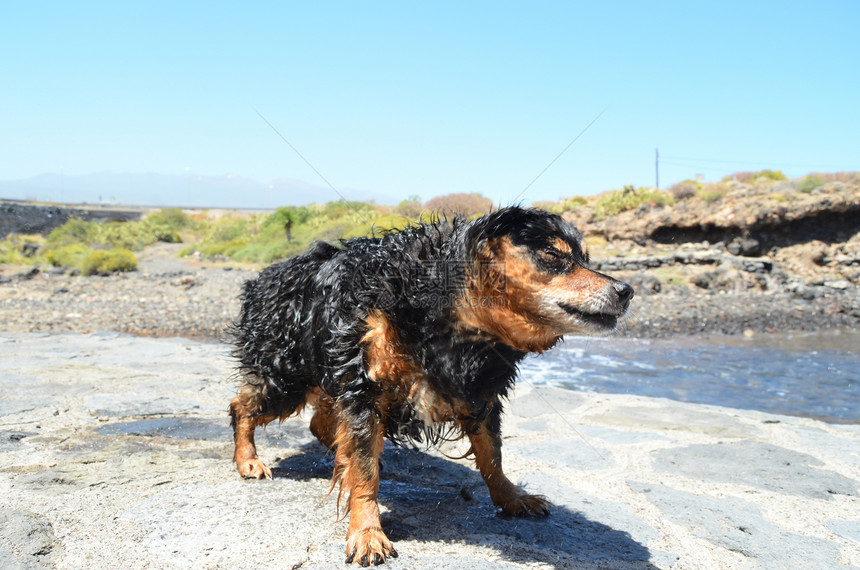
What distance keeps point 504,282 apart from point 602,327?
45 cm

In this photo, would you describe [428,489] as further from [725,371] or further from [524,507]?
[725,371]

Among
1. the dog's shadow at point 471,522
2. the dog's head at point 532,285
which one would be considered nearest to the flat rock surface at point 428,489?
the dog's shadow at point 471,522

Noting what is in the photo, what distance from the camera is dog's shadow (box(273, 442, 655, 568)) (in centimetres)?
298

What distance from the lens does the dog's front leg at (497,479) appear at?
11.2ft

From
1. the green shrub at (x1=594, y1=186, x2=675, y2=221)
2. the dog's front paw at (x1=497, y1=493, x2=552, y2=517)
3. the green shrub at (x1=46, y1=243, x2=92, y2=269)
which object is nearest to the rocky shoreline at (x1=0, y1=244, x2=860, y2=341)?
the green shrub at (x1=46, y1=243, x2=92, y2=269)

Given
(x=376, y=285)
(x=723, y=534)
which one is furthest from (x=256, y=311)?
(x=723, y=534)

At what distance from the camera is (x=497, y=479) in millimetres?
3461

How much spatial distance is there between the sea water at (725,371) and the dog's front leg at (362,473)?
4314 mm

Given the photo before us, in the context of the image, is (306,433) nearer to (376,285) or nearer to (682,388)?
(376,285)

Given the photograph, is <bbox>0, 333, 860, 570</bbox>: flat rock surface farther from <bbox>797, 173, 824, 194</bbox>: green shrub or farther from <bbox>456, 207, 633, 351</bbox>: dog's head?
<bbox>797, 173, 824, 194</bbox>: green shrub

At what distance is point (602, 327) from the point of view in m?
2.55

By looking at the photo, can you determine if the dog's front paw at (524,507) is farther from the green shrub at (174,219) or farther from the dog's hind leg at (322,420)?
the green shrub at (174,219)

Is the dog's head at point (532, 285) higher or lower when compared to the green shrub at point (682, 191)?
lower

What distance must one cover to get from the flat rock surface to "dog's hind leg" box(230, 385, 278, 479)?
115 millimetres
